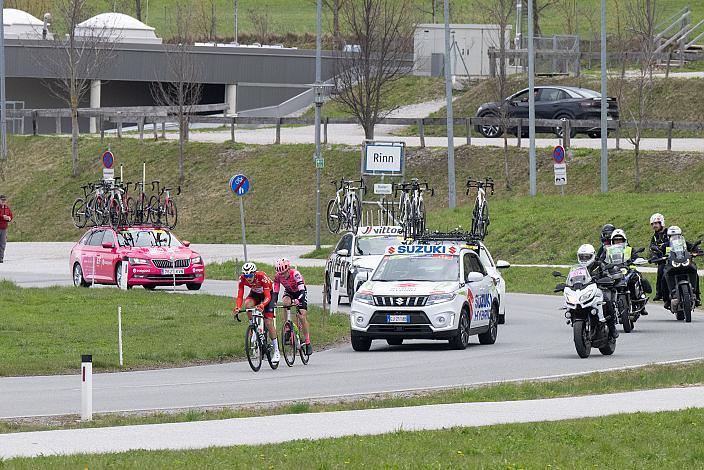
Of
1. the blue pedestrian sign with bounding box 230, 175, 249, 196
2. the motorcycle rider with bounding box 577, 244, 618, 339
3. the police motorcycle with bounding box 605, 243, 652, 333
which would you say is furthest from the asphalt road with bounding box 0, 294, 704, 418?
the blue pedestrian sign with bounding box 230, 175, 249, 196

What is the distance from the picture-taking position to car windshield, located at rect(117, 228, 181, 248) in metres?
34.5

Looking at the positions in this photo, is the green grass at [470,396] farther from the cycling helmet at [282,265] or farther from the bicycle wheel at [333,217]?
the bicycle wheel at [333,217]

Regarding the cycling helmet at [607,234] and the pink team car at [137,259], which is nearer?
the cycling helmet at [607,234]

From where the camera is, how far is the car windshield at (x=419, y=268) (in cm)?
2344

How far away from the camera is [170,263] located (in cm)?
3391

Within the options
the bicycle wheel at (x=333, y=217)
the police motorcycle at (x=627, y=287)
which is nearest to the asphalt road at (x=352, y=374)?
the police motorcycle at (x=627, y=287)

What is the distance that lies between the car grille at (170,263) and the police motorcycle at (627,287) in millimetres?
11826

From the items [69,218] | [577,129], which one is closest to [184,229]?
[69,218]

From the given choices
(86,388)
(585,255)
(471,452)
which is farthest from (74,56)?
(471,452)

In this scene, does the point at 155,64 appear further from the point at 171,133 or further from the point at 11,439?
the point at 11,439

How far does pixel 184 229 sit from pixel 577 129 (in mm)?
14662

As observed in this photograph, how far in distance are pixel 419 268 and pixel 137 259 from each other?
11540 mm

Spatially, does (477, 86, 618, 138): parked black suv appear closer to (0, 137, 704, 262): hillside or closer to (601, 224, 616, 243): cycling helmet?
(0, 137, 704, 262): hillside

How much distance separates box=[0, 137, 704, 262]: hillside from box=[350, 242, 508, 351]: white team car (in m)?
16.5
